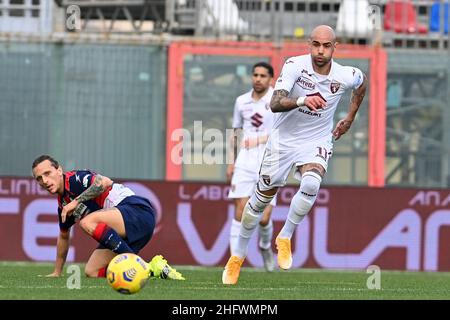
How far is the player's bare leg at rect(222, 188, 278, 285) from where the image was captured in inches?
477

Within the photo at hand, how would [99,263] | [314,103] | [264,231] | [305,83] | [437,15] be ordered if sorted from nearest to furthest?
1. [314,103]
2. [305,83]
3. [99,263]
4. [264,231]
5. [437,15]

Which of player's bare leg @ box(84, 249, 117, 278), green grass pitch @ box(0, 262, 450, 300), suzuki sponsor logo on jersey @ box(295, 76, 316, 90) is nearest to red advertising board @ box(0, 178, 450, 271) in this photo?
green grass pitch @ box(0, 262, 450, 300)

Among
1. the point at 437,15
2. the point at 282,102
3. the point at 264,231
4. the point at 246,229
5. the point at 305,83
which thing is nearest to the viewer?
the point at 282,102

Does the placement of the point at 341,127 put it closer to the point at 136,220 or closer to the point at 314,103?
the point at 314,103

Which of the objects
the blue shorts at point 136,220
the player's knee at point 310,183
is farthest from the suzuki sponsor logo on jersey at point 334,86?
the blue shorts at point 136,220

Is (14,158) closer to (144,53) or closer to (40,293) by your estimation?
(144,53)

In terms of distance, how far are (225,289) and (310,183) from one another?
135 cm

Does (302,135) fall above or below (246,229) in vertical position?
above

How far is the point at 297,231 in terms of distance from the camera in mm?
18000

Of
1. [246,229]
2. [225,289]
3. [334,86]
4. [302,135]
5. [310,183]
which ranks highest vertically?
[334,86]

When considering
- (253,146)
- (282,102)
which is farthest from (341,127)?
(253,146)

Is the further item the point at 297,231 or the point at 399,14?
the point at 399,14

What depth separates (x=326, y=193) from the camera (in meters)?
18.1
